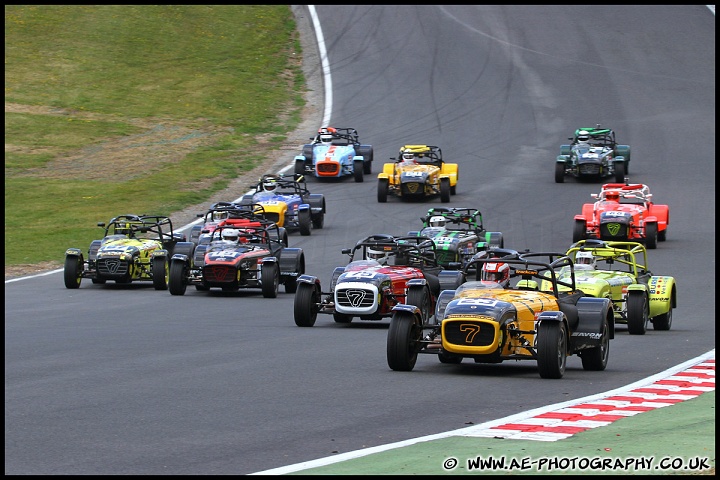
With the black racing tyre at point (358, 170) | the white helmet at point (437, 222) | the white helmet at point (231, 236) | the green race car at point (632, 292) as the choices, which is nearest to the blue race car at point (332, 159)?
the black racing tyre at point (358, 170)

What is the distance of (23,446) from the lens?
36.1 feet

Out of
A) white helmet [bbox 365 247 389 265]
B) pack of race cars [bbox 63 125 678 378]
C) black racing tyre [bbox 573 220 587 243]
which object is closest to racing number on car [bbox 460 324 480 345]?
pack of race cars [bbox 63 125 678 378]

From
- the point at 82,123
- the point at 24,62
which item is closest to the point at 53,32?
the point at 24,62

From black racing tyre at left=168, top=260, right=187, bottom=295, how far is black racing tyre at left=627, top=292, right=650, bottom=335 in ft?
34.1

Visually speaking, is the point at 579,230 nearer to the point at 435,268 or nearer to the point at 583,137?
the point at 435,268

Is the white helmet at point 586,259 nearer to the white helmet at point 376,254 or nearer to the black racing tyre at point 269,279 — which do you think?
the white helmet at point 376,254

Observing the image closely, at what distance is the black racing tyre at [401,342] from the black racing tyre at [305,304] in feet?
18.5

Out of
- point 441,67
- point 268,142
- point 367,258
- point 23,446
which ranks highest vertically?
point 441,67

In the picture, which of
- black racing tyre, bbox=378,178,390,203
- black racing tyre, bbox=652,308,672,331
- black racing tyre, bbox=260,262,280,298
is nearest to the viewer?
black racing tyre, bbox=652,308,672,331

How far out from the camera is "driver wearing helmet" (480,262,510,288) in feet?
57.1

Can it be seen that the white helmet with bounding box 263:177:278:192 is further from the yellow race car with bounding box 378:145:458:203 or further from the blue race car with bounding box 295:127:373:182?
the blue race car with bounding box 295:127:373:182

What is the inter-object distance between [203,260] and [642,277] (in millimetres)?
9829

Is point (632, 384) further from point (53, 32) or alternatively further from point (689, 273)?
point (53, 32)

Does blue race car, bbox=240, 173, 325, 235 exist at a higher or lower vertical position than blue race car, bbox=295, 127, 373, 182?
lower
